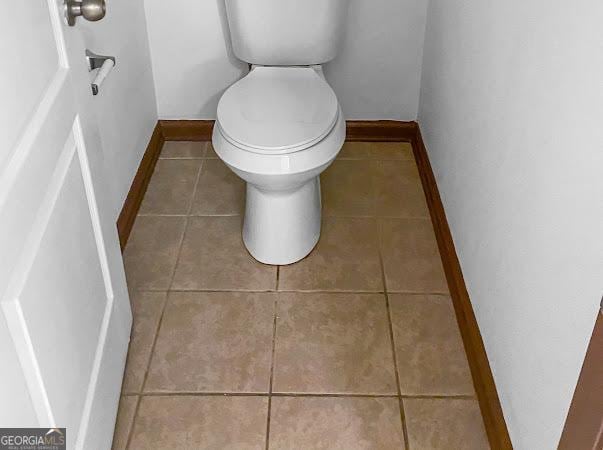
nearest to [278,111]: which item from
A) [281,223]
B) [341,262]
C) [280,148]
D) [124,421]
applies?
[280,148]

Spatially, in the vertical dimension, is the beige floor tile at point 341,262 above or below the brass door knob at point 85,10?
below

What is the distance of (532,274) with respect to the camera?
129 centimetres

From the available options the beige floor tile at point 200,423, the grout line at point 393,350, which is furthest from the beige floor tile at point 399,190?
the beige floor tile at point 200,423

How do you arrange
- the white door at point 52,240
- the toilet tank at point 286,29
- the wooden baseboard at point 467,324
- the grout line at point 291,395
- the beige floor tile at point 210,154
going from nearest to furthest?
the white door at point 52,240 → the wooden baseboard at point 467,324 → the grout line at point 291,395 → the toilet tank at point 286,29 → the beige floor tile at point 210,154

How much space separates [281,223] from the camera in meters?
1.92

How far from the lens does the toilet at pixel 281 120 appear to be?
5.67 feet

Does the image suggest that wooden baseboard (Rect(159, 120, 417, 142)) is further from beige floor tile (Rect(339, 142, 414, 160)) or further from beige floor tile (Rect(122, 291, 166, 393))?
beige floor tile (Rect(122, 291, 166, 393))

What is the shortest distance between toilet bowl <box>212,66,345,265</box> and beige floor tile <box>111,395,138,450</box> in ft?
1.83

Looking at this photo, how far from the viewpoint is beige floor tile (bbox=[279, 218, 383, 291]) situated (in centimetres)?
191

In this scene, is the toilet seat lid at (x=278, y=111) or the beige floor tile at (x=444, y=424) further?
the toilet seat lid at (x=278, y=111)

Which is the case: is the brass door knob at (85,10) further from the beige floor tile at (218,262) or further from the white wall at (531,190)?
the beige floor tile at (218,262)

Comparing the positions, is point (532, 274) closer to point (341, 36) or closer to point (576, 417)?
point (576, 417)

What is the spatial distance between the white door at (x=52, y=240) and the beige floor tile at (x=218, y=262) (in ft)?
1.43

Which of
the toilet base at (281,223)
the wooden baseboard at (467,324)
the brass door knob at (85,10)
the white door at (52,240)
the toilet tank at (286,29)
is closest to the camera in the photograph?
the white door at (52,240)
